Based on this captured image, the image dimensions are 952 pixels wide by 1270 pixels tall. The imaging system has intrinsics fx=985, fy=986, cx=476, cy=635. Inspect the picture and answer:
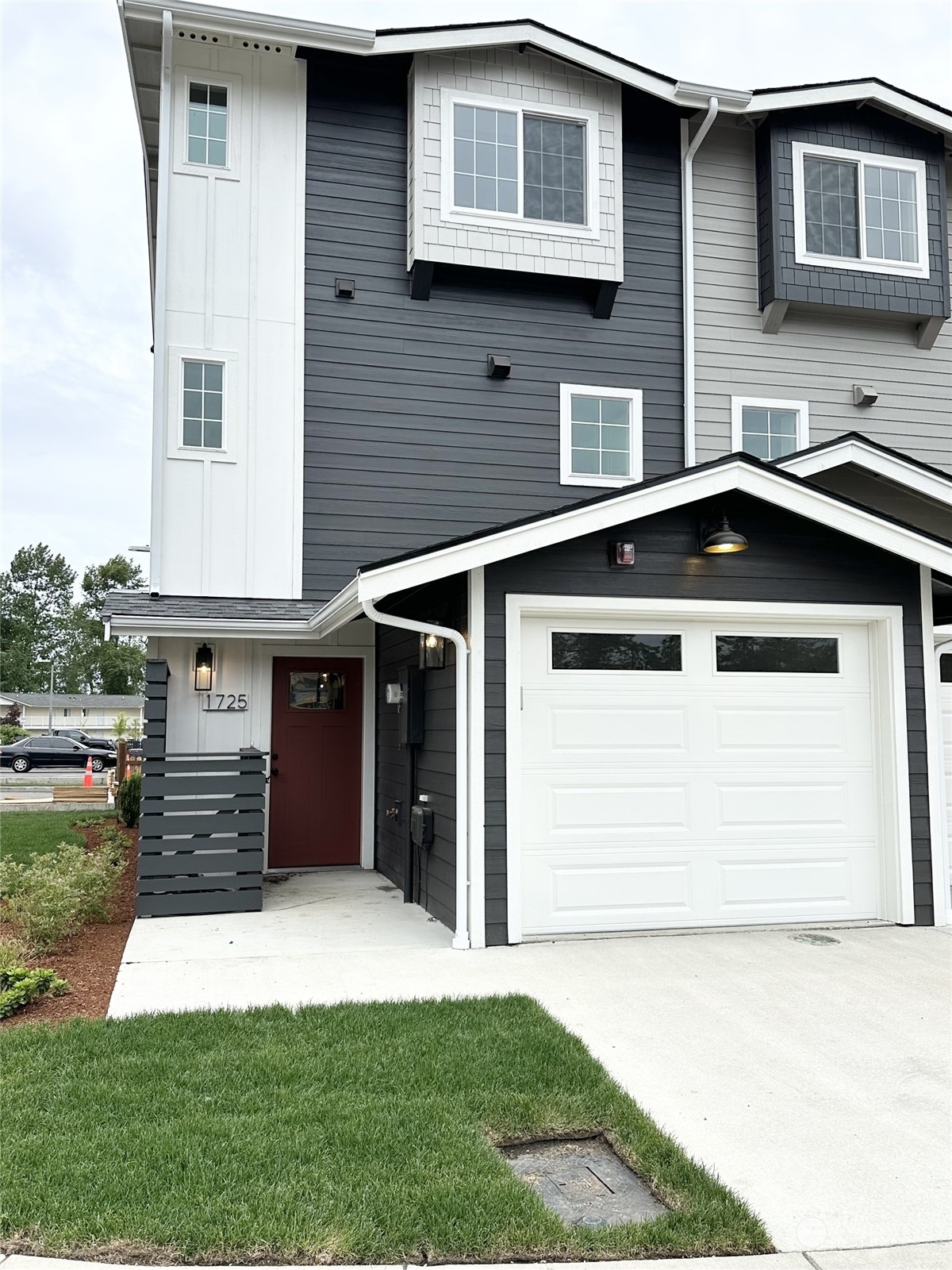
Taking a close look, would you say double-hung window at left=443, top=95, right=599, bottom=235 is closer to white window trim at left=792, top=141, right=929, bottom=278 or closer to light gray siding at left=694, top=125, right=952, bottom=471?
light gray siding at left=694, top=125, right=952, bottom=471

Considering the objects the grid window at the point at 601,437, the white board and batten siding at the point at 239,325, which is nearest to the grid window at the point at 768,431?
the grid window at the point at 601,437

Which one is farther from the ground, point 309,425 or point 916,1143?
point 309,425

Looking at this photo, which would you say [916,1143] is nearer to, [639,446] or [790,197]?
[639,446]

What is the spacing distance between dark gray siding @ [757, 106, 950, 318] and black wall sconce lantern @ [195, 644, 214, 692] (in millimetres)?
6676

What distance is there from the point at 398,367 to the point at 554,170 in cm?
251

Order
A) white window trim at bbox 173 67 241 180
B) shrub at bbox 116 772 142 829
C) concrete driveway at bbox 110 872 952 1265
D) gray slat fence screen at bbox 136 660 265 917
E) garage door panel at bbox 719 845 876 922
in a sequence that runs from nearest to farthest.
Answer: concrete driveway at bbox 110 872 952 1265, garage door panel at bbox 719 845 876 922, gray slat fence screen at bbox 136 660 265 917, white window trim at bbox 173 67 241 180, shrub at bbox 116 772 142 829

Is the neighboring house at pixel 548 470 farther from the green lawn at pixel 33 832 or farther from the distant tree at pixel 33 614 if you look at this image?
the distant tree at pixel 33 614

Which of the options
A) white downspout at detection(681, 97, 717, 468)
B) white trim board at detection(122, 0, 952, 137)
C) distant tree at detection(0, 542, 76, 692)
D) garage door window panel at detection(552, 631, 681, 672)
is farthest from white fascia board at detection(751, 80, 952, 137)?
distant tree at detection(0, 542, 76, 692)

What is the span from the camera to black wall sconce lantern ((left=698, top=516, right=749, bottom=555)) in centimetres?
630

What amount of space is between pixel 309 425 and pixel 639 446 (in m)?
3.29

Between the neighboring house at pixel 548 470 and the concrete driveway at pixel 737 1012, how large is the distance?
0.49 m

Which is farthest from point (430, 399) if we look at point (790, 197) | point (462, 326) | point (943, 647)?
point (943, 647)

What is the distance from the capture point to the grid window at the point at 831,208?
33.5 feet

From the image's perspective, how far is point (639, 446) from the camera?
9945 mm
